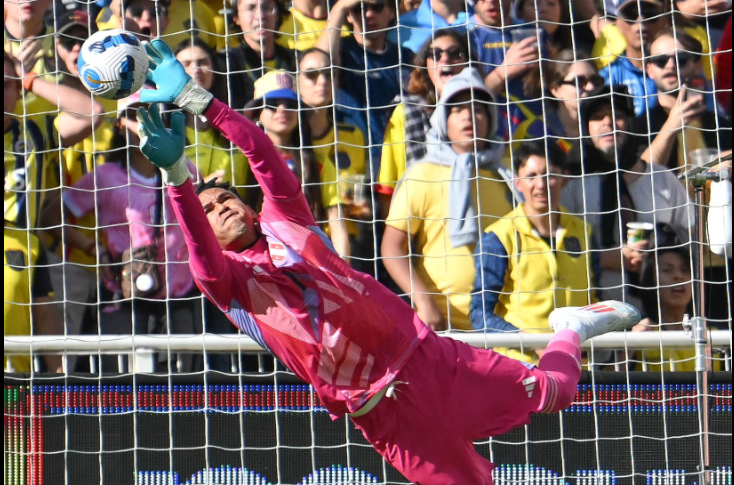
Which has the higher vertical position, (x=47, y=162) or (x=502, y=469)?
(x=47, y=162)

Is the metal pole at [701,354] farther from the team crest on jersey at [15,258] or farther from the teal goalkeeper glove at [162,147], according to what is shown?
the team crest on jersey at [15,258]

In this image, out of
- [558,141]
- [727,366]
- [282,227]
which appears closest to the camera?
[282,227]

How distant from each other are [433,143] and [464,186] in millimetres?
272

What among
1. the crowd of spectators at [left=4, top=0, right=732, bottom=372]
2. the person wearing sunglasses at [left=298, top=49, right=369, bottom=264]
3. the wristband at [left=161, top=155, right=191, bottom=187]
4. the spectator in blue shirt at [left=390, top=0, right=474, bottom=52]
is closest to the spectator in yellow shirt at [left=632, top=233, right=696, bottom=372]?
the crowd of spectators at [left=4, top=0, right=732, bottom=372]

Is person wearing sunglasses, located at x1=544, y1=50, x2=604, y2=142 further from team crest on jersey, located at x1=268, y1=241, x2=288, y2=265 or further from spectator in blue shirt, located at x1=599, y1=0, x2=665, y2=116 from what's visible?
team crest on jersey, located at x1=268, y1=241, x2=288, y2=265

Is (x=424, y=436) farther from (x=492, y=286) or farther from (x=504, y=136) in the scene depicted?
(x=504, y=136)

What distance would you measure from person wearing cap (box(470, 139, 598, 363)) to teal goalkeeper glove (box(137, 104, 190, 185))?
2241 millimetres

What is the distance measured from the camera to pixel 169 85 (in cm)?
377

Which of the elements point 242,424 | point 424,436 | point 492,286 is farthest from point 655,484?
point 242,424

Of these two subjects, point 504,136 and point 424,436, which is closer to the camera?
point 424,436

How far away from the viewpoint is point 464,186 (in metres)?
5.72

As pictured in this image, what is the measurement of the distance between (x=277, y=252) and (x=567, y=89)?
2582 millimetres

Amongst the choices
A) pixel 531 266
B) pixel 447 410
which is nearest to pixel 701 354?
pixel 531 266

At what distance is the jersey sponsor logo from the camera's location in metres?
4.10
